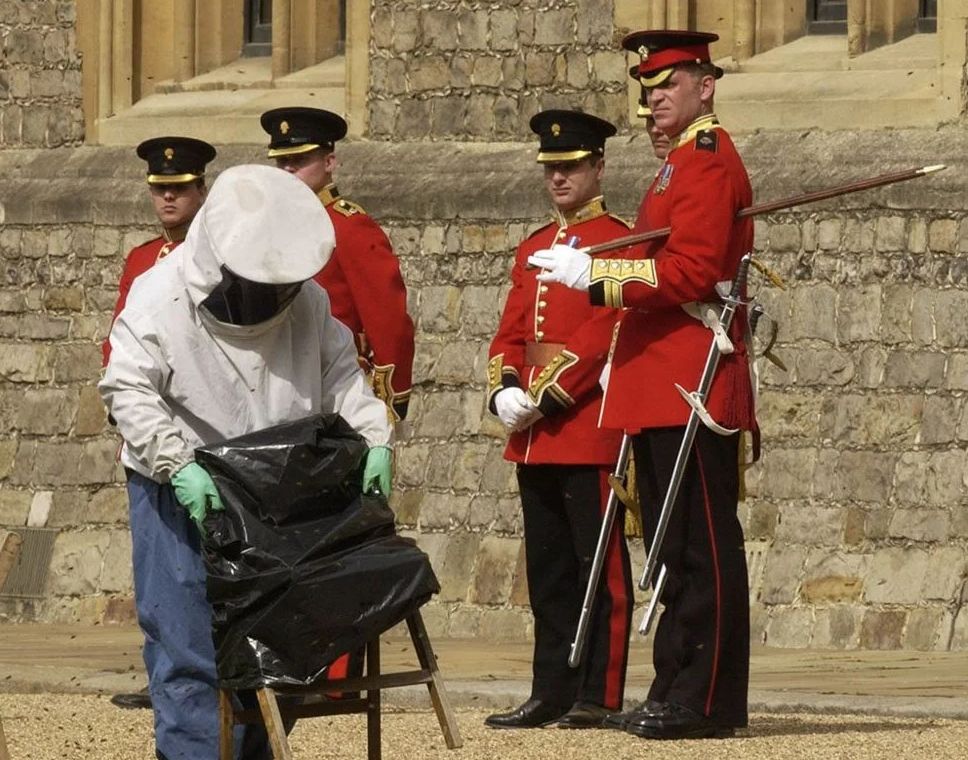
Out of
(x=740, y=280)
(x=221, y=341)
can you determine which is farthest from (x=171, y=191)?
(x=221, y=341)

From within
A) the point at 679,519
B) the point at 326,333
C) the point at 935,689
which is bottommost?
the point at 935,689

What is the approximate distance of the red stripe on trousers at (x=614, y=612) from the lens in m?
7.38

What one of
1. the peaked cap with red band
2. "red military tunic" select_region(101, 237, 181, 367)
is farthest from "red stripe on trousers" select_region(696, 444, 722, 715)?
"red military tunic" select_region(101, 237, 181, 367)

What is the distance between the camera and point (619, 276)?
272 inches

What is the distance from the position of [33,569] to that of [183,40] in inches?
97.0

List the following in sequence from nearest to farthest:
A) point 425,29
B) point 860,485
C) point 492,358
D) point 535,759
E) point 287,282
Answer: point 287,282 → point 535,759 → point 492,358 → point 860,485 → point 425,29

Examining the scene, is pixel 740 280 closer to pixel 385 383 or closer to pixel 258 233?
pixel 385 383

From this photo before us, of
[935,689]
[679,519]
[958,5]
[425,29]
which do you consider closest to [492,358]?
[679,519]

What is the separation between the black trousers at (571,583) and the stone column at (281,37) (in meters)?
5.21

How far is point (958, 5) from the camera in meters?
9.98

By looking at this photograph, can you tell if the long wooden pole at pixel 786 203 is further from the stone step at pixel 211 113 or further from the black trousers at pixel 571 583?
the stone step at pixel 211 113

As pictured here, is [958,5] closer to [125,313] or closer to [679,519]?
[679,519]

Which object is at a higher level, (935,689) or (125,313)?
(125,313)

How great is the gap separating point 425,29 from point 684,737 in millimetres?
5163
